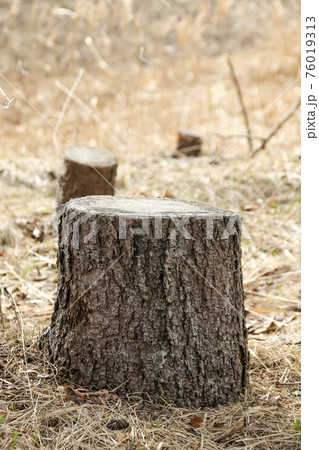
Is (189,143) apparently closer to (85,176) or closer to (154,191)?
(154,191)

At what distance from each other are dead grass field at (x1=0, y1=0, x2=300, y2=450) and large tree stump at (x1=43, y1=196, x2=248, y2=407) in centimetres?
9

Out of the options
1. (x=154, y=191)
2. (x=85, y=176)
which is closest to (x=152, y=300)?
(x=85, y=176)

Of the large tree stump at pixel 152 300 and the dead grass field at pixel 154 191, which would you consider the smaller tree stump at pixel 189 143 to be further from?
the large tree stump at pixel 152 300

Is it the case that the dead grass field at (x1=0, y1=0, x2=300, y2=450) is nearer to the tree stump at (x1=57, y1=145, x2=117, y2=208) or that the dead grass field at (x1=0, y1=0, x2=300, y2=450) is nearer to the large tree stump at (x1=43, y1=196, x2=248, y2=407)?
the large tree stump at (x1=43, y1=196, x2=248, y2=407)

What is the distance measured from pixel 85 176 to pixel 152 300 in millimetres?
1841

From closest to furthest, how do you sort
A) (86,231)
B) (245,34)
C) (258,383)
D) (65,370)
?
1. (86,231)
2. (65,370)
3. (258,383)
4. (245,34)

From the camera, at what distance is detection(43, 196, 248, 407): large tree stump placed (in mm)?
1665

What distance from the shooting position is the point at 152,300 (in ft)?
5.53

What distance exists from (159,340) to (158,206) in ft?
1.48

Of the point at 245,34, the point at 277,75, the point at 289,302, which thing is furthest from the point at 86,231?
the point at 245,34

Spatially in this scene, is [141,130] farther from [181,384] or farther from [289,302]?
[181,384]

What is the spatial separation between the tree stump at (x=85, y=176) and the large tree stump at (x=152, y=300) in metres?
1.60

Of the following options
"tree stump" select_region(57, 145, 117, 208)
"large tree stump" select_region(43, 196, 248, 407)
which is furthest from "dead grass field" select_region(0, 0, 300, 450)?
"tree stump" select_region(57, 145, 117, 208)

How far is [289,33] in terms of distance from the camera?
8.01 meters
